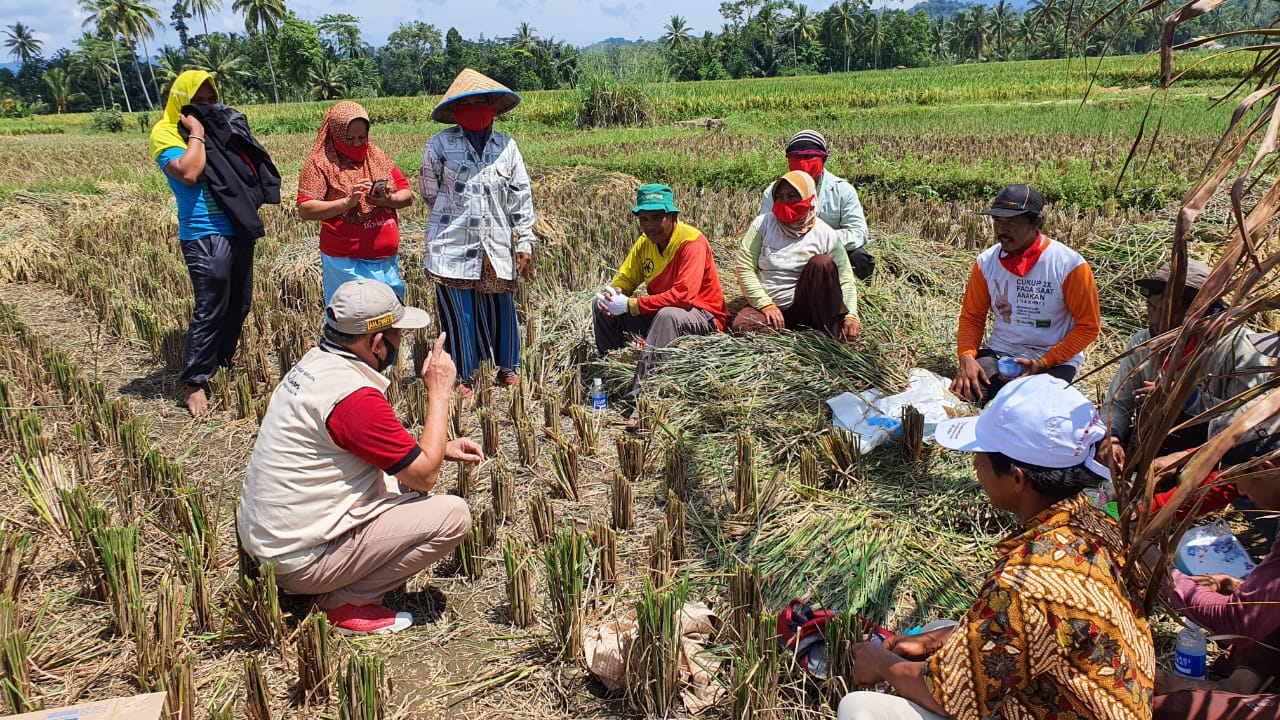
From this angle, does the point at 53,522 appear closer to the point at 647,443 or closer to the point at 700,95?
the point at 647,443

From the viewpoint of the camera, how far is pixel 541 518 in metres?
3.23

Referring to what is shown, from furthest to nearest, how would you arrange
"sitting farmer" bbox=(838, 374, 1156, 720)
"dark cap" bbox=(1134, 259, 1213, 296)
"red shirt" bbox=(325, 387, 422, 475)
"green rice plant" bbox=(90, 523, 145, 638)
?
"dark cap" bbox=(1134, 259, 1213, 296), "green rice plant" bbox=(90, 523, 145, 638), "red shirt" bbox=(325, 387, 422, 475), "sitting farmer" bbox=(838, 374, 1156, 720)

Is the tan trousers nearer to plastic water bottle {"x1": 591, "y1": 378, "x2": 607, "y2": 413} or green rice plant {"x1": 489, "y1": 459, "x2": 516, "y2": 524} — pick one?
green rice plant {"x1": 489, "y1": 459, "x2": 516, "y2": 524}

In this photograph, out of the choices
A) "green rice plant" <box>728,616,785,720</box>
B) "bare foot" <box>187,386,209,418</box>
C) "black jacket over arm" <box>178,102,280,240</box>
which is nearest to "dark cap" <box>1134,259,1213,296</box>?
"green rice plant" <box>728,616,785,720</box>

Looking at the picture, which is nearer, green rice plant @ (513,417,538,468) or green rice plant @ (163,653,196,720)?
green rice plant @ (163,653,196,720)

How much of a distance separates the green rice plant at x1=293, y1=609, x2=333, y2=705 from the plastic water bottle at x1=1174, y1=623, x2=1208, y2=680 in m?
2.46

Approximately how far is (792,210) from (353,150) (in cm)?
240

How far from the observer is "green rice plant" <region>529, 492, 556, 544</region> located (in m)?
3.23

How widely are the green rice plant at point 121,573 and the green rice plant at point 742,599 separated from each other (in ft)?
6.25

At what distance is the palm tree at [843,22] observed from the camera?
66.9 metres

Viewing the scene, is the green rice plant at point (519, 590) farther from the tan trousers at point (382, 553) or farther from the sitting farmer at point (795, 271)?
the sitting farmer at point (795, 271)

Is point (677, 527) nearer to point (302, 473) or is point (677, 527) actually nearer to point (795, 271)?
point (302, 473)

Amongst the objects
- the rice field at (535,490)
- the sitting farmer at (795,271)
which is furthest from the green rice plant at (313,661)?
the sitting farmer at (795,271)

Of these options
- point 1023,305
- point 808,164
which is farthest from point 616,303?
point 1023,305
